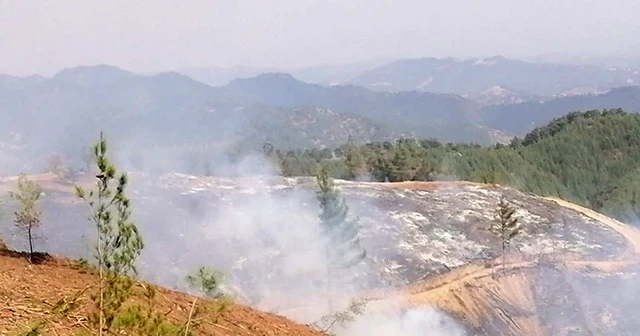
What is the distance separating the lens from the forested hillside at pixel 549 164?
6431cm

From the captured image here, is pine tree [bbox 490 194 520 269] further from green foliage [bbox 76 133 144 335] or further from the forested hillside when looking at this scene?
green foliage [bbox 76 133 144 335]

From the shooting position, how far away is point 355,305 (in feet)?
70.2

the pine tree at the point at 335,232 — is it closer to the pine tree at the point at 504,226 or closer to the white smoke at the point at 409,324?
the white smoke at the point at 409,324

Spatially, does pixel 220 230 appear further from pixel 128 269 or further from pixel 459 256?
pixel 128 269

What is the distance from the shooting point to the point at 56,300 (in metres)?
8.62

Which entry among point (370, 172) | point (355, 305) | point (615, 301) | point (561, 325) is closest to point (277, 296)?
point (355, 305)

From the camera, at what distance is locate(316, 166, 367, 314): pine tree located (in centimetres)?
3053

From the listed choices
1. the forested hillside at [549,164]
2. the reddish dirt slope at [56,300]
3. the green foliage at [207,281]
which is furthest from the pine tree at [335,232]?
the forested hillside at [549,164]

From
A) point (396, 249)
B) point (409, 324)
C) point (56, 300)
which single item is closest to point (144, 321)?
point (56, 300)

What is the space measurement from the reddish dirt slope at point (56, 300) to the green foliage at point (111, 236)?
132cm

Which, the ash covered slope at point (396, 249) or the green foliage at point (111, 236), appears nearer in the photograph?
the green foliage at point (111, 236)

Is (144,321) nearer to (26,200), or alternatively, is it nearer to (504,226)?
(26,200)

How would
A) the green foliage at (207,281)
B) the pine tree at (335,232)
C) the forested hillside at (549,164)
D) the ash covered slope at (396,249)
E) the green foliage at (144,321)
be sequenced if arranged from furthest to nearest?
the forested hillside at (549,164), the ash covered slope at (396,249), the pine tree at (335,232), the green foliage at (207,281), the green foliage at (144,321)

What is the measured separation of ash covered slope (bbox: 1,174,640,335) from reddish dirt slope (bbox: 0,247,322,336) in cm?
1957
